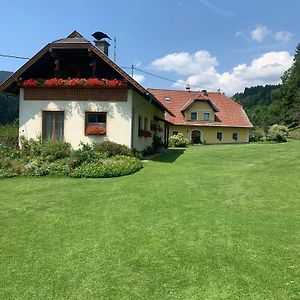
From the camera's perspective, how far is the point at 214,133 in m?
44.8

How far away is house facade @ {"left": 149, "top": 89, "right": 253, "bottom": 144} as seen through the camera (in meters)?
43.8

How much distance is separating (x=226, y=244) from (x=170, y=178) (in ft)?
22.0

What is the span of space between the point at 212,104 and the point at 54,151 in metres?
29.7

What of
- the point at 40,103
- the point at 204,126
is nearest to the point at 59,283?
the point at 40,103

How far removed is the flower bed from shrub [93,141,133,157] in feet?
9.46

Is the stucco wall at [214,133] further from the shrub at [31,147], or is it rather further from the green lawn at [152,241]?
the green lawn at [152,241]

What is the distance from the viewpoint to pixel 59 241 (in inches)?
273

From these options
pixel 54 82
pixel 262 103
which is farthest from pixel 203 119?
pixel 262 103

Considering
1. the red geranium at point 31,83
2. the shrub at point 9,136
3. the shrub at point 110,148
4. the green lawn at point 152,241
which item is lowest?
the green lawn at point 152,241

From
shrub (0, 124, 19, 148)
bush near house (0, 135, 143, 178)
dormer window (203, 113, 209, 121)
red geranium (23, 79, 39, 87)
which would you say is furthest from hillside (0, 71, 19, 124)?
bush near house (0, 135, 143, 178)

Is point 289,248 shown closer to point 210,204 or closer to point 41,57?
point 210,204

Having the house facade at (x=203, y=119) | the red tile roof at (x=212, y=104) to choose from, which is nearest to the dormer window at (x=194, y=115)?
the house facade at (x=203, y=119)

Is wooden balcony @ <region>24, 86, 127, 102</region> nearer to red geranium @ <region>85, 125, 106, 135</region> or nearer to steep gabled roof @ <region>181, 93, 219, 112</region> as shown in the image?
red geranium @ <region>85, 125, 106, 135</region>

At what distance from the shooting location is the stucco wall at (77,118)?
18.7m
